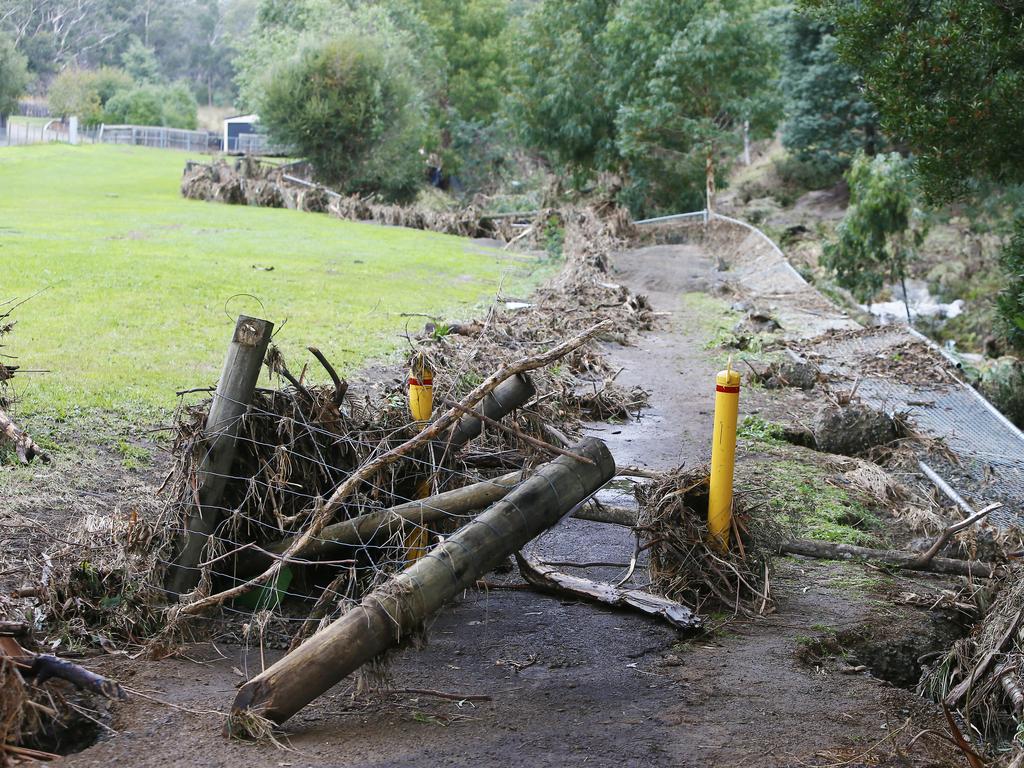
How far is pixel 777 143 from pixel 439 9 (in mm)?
21516

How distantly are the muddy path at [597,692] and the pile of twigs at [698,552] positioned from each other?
196 mm

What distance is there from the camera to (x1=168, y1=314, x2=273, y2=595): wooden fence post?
5.50m

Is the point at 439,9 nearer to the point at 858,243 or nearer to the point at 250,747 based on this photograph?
the point at 858,243

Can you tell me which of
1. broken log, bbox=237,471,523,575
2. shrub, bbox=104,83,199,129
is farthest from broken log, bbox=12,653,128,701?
shrub, bbox=104,83,199,129

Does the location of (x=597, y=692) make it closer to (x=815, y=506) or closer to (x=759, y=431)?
(x=815, y=506)

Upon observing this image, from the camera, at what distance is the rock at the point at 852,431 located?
1006 cm

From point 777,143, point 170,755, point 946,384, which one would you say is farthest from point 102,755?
point 777,143

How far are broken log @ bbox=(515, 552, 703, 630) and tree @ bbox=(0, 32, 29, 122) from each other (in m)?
67.4

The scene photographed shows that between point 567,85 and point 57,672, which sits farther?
point 567,85

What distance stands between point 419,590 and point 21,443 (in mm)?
4341

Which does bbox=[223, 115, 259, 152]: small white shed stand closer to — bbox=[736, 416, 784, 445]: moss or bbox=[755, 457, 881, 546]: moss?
bbox=[736, 416, 784, 445]: moss

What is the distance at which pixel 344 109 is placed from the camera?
4116cm

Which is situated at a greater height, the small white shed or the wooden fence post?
the small white shed

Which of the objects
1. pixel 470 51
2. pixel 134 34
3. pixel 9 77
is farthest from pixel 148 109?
pixel 134 34
